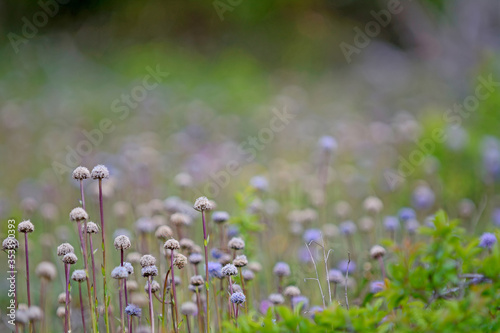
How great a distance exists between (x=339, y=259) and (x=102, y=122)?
3.61 metres

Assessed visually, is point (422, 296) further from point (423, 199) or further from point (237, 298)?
point (423, 199)

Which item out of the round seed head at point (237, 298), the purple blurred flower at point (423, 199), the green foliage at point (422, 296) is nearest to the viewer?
the green foliage at point (422, 296)

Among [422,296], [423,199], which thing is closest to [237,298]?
[422,296]

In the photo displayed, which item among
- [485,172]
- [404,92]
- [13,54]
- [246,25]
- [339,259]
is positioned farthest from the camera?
[246,25]

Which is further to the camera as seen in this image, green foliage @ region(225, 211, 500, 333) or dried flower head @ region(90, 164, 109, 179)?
dried flower head @ region(90, 164, 109, 179)

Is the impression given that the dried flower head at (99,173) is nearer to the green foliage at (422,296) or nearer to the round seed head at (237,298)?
the round seed head at (237,298)

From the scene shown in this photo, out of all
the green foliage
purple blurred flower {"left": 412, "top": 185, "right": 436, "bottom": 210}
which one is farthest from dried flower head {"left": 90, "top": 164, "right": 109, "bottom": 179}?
purple blurred flower {"left": 412, "top": 185, "right": 436, "bottom": 210}

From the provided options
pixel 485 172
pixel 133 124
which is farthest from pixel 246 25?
pixel 485 172

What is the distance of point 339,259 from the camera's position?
10.9ft

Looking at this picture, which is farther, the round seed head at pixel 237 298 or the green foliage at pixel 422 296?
the round seed head at pixel 237 298

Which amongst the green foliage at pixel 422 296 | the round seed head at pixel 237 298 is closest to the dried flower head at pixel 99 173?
the round seed head at pixel 237 298

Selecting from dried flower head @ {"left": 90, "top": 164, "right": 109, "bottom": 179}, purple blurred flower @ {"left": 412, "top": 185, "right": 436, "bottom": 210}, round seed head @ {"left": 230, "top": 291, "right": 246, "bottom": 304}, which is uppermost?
dried flower head @ {"left": 90, "top": 164, "right": 109, "bottom": 179}

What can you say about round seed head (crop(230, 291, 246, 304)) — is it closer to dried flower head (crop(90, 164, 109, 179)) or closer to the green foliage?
the green foliage

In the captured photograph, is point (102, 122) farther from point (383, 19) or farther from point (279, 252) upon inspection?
point (383, 19)
